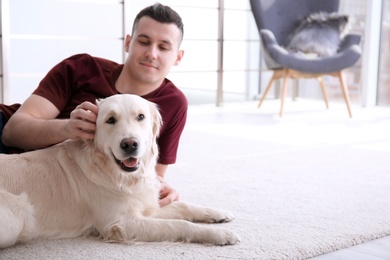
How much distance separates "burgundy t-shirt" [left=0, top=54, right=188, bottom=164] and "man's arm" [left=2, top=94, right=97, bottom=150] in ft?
0.17

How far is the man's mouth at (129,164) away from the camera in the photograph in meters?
1.77

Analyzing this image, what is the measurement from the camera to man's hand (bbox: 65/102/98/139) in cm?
177

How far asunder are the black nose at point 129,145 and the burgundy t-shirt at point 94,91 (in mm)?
445

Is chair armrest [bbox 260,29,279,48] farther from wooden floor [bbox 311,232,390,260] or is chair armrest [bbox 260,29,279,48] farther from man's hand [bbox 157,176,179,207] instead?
wooden floor [bbox 311,232,390,260]

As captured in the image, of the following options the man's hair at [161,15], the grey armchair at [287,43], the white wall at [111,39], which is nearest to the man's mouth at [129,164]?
the man's hair at [161,15]

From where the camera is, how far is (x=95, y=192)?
1863mm

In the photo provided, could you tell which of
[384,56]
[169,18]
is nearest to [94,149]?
[169,18]

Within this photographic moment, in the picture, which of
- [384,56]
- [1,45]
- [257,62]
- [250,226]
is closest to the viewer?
[250,226]

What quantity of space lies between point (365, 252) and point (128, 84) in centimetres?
103

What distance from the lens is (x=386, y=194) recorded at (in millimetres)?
2594

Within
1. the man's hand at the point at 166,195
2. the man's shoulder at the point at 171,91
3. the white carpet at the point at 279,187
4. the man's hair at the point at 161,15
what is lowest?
the white carpet at the point at 279,187

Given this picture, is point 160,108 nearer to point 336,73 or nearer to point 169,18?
point 169,18

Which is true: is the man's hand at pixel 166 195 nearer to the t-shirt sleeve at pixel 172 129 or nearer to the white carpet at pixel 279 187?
the t-shirt sleeve at pixel 172 129

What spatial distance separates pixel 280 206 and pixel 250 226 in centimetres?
33
